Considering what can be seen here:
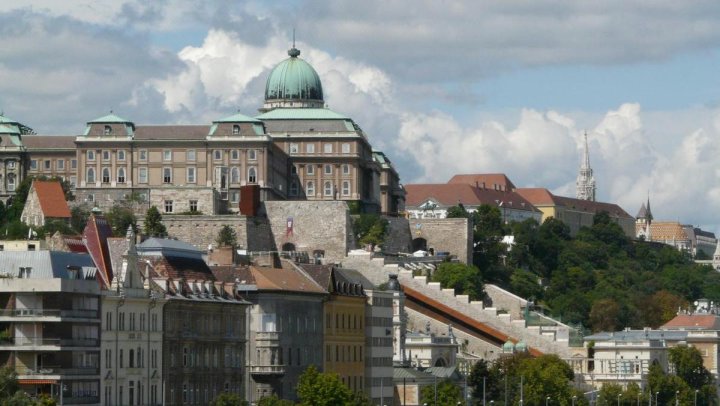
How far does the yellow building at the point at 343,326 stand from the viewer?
405 feet

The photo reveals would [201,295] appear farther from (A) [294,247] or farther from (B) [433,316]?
(A) [294,247]

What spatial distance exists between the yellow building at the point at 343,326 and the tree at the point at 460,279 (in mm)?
62758

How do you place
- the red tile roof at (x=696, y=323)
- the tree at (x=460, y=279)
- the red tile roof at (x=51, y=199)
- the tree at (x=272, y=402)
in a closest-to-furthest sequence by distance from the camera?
the tree at (x=272, y=402)
the red tile roof at (x=51, y=199)
the tree at (x=460, y=279)
the red tile roof at (x=696, y=323)

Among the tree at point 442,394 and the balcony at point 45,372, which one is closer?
the balcony at point 45,372

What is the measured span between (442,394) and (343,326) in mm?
10211

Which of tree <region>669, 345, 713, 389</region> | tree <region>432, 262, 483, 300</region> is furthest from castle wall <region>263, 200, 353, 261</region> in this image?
tree <region>669, 345, 713, 389</region>

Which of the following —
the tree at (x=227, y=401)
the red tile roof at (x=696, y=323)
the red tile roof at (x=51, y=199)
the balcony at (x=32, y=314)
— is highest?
the red tile roof at (x=51, y=199)

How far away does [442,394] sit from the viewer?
13425 cm

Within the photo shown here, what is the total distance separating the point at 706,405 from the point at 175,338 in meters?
76.3

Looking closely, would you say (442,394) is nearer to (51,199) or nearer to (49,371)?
(49,371)

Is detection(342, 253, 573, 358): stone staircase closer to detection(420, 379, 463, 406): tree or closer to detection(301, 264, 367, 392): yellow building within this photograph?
detection(420, 379, 463, 406): tree

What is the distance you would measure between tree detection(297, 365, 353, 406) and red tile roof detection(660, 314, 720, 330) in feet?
289

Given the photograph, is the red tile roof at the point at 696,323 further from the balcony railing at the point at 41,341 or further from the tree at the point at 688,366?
the balcony railing at the point at 41,341

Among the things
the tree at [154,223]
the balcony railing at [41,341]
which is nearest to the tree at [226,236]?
the tree at [154,223]
